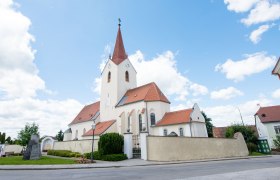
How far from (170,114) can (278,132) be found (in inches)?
830

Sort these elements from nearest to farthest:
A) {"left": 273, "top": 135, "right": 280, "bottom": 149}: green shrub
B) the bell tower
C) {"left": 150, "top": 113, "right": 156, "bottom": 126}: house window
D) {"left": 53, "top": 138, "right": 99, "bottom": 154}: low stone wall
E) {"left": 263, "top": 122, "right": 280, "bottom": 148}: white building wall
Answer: {"left": 53, "top": 138, "right": 99, "bottom": 154}: low stone wall, {"left": 150, "top": 113, "right": 156, "bottom": 126}: house window, {"left": 273, "top": 135, "right": 280, "bottom": 149}: green shrub, {"left": 263, "top": 122, "right": 280, "bottom": 148}: white building wall, the bell tower

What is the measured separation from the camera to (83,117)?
41.4m

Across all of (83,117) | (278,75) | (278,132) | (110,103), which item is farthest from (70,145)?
(278,132)

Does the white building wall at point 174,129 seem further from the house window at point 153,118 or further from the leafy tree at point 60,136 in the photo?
the leafy tree at point 60,136

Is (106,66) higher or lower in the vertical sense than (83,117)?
higher

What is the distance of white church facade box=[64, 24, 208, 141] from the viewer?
89.5 ft

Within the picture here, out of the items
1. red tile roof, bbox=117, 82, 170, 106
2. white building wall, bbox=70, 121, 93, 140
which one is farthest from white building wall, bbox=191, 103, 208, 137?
white building wall, bbox=70, 121, 93, 140

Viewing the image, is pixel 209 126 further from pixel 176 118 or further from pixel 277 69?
pixel 277 69

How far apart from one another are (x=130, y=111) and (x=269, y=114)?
2695cm

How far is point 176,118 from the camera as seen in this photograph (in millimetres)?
27531

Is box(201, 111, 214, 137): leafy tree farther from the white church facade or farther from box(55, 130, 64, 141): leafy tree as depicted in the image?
box(55, 130, 64, 141): leafy tree

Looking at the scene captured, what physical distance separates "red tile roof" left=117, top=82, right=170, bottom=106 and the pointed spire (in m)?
7.14

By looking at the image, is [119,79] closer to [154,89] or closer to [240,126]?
[154,89]

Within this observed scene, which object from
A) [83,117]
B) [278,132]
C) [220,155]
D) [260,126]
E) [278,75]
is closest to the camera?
[278,75]
